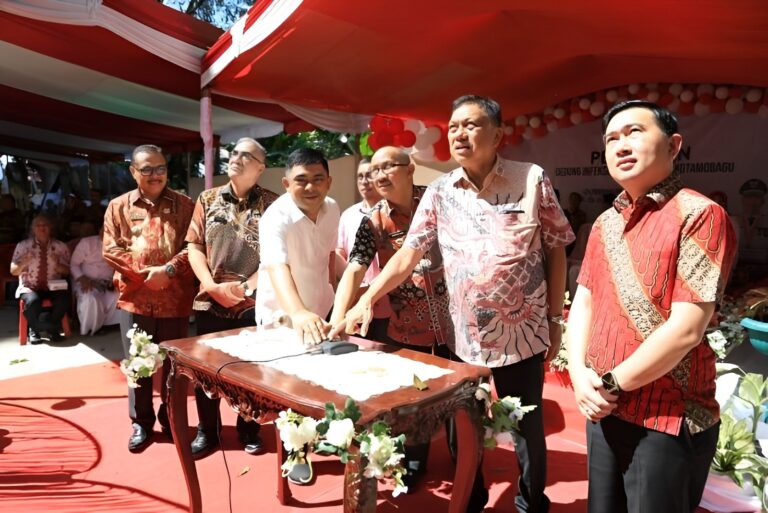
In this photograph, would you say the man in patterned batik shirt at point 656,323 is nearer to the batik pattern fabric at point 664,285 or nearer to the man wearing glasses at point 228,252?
the batik pattern fabric at point 664,285

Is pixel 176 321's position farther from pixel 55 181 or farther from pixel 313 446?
pixel 55 181

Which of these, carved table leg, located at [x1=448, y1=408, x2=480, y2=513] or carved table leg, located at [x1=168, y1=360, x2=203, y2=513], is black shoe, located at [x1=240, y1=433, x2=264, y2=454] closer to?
carved table leg, located at [x1=168, y1=360, x2=203, y2=513]

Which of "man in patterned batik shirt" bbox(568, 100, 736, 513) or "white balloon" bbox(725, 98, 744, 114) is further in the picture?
"white balloon" bbox(725, 98, 744, 114)

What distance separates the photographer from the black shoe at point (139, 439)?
2941 mm

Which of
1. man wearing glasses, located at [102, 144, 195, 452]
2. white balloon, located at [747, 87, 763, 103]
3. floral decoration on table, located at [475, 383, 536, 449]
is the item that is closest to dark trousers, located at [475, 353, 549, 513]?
floral decoration on table, located at [475, 383, 536, 449]

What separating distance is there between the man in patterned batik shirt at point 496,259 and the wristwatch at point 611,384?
0.65 meters

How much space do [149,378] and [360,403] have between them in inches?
84.7

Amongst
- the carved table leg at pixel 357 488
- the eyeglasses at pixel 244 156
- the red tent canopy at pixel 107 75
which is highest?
the red tent canopy at pixel 107 75

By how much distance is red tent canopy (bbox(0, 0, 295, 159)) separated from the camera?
13.9 feet

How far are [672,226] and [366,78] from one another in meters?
4.38

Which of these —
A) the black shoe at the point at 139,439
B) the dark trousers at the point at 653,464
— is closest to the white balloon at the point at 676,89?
the dark trousers at the point at 653,464

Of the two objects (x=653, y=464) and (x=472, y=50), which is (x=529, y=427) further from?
(x=472, y=50)

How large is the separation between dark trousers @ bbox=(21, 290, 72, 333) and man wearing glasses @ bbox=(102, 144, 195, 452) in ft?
10.1

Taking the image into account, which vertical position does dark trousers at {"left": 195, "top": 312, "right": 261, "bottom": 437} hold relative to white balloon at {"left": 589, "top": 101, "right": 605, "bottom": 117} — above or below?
below
